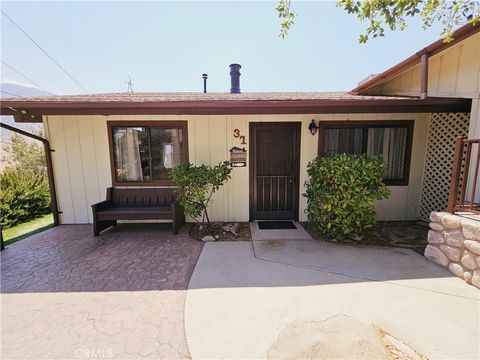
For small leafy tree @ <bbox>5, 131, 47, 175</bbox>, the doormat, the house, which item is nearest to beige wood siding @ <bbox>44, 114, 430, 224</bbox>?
the house

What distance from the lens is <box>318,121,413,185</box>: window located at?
4699 mm

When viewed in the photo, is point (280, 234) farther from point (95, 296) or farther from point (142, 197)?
point (142, 197)

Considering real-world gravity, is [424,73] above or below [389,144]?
above

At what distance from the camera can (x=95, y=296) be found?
244 centimetres

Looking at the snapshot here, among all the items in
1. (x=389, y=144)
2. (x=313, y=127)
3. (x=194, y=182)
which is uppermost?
(x=313, y=127)

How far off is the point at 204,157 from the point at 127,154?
5.85 feet

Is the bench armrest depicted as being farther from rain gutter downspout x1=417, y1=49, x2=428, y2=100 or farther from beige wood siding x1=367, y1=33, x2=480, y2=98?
beige wood siding x1=367, y1=33, x2=480, y2=98

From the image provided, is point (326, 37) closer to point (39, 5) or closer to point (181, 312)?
point (181, 312)

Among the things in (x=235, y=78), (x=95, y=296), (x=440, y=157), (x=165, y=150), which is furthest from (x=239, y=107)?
(x=235, y=78)

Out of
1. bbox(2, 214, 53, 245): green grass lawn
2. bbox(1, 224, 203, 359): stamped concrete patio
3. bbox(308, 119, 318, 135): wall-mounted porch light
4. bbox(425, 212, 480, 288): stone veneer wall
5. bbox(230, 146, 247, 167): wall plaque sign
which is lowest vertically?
bbox(1, 224, 203, 359): stamped concrete patio

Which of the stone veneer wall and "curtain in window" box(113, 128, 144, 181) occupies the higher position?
"curtain in window" box(113, 128, 144, 181)

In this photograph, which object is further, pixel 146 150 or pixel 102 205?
pixel 146 150

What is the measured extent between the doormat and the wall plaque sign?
1435 millimetres

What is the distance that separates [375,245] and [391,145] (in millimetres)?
2526
